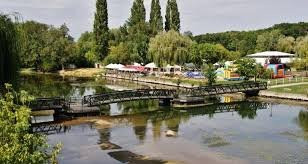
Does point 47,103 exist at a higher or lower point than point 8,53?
lower

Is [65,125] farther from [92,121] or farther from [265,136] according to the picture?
[265,136]

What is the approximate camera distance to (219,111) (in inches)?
1825

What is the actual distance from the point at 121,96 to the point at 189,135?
39.1 feet

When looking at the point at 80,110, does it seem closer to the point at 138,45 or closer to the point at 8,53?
the point at 8,53

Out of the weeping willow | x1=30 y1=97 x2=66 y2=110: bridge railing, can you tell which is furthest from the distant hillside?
the weeping willow

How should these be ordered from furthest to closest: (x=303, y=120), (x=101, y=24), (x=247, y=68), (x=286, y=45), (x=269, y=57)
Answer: (x=286, y=45) < (x=101, y=24) < (x=269, y=57) < (x=247, y=68) < (x=303, y=120)

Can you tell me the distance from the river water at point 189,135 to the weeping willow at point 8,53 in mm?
6793

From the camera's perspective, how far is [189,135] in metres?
33.8

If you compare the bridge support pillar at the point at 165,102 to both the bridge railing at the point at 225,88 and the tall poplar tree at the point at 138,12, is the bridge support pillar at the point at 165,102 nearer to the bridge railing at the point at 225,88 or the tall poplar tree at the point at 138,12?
the bridge railing at the point at 225,88

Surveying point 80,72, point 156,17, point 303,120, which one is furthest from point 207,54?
point 303,120

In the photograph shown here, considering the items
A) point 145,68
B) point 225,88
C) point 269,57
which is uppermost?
point 269,57

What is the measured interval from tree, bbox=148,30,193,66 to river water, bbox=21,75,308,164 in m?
32.1

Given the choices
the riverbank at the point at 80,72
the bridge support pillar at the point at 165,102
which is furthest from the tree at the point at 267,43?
the bridge support pillar at the point at 165,102

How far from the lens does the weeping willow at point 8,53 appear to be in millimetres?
21812
